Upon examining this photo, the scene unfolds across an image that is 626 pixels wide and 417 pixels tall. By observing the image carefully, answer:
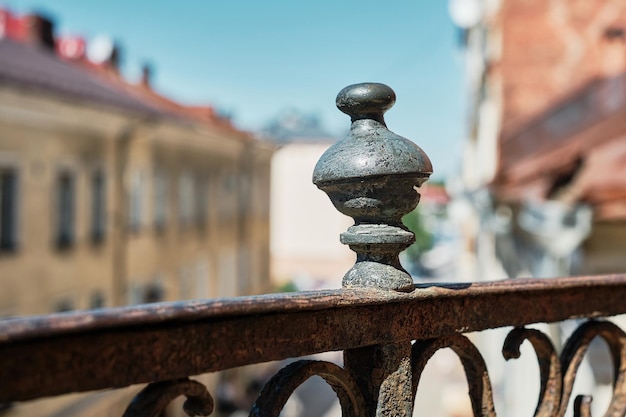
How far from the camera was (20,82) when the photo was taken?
33.2 ft

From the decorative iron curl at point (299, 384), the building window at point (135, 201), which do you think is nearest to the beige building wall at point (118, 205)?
the building window at point (135, 201)

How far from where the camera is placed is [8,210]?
11.1 m

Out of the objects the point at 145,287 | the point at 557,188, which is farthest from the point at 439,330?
the point at 145,287

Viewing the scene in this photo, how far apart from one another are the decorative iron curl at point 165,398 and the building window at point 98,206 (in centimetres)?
1335

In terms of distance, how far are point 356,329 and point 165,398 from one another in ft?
1.12

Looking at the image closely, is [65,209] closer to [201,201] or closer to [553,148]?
[201,201]

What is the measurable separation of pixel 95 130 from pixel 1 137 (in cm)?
294

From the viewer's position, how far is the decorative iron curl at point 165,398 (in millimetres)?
951

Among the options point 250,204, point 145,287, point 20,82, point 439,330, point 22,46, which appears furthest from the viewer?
point 250,204

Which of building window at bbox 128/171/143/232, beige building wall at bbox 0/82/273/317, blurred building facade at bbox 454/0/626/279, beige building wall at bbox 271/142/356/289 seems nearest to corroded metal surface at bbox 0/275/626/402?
blurred building facade at bbox 454/0/626/279

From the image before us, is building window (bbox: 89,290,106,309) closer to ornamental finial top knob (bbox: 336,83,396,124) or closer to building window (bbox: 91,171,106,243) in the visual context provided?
building window (bbox: 91,171,106,243)

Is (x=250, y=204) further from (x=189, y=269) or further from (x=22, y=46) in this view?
(x=22, y=46)

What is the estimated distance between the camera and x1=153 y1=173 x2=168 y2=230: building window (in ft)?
56.5

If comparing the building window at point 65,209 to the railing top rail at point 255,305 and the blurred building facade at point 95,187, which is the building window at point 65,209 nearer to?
the blurred building facade at point 95,187
